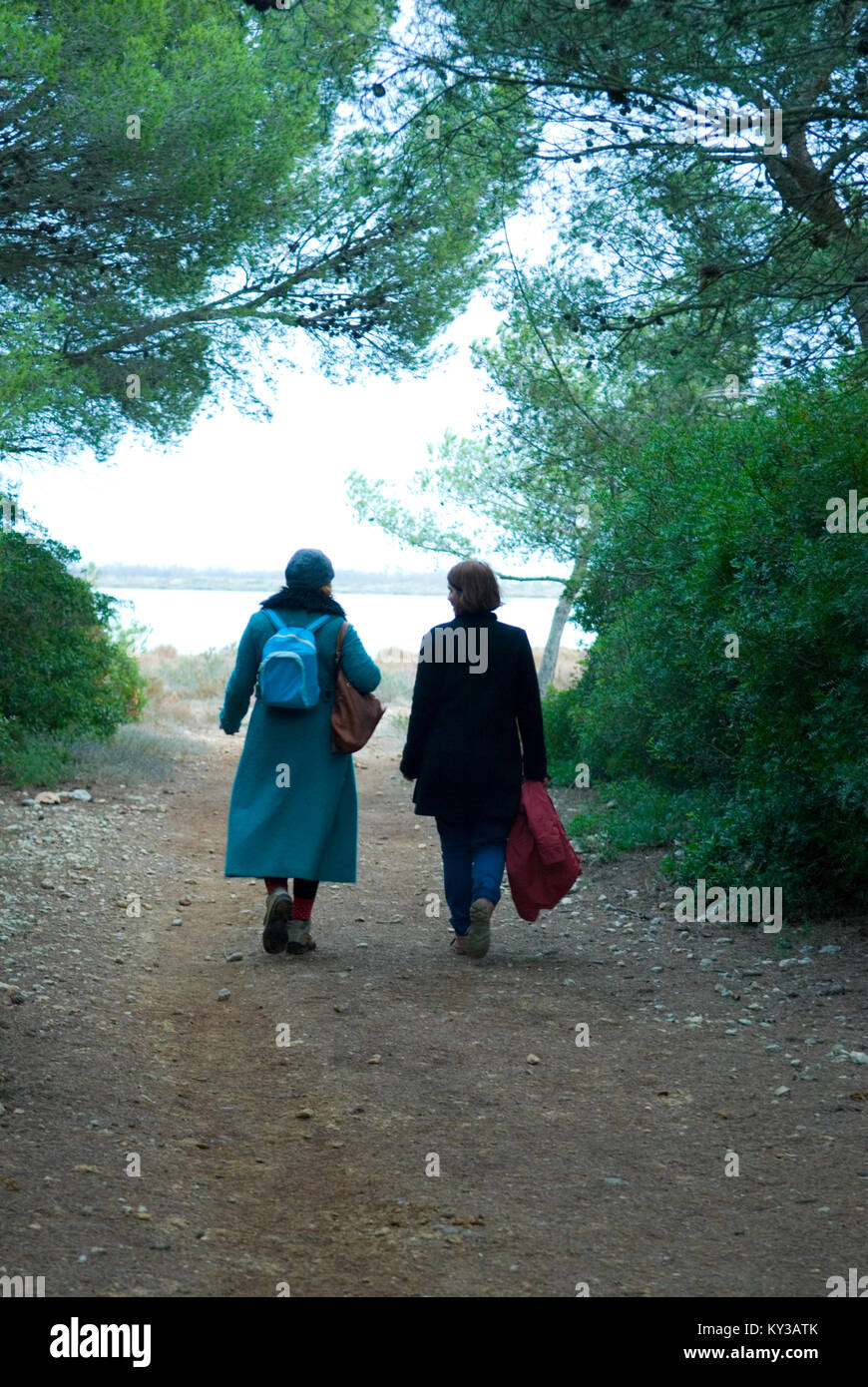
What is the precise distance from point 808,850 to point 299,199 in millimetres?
8707

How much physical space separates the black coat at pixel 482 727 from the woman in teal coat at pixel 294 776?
0.40 m

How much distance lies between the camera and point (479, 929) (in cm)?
644

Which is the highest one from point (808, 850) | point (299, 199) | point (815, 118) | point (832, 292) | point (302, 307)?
point (299, 199)

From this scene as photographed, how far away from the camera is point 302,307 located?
519 inches

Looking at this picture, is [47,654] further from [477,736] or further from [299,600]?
[477,736]

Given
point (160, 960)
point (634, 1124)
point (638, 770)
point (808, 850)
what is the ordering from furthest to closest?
point (638, 770), point (808, 850), point (160, 960), point (634, 1124)

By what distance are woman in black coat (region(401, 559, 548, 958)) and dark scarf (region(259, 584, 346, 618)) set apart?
61 centimetres

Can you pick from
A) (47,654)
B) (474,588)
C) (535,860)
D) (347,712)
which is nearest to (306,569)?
(347,712)

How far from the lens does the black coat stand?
21.2 feet

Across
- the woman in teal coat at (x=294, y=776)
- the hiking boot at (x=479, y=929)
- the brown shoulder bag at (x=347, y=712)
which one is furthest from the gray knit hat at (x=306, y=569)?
the hiking boot at (x=479, y=929)

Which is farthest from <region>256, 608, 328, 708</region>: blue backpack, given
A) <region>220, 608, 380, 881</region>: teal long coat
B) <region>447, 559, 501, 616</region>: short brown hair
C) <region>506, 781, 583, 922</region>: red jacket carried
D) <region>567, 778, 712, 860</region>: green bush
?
<region>567, 778, 712, 860</region>: green bush

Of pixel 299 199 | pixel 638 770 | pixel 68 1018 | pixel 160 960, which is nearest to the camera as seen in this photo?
pixel 68 1018
